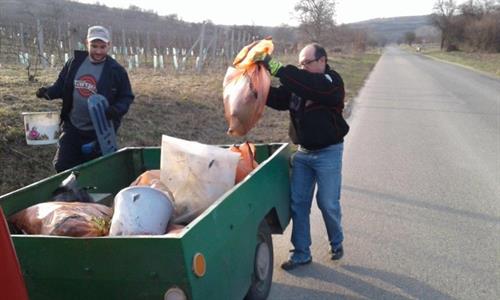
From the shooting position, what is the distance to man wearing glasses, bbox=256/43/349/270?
4.16 m

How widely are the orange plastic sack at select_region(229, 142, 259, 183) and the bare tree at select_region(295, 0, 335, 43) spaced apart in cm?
2903

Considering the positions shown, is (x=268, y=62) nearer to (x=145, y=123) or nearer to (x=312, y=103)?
(x=312, y=103)

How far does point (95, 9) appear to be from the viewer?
75062 millimetres

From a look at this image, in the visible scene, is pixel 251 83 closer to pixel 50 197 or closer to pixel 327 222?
pixel 327 222

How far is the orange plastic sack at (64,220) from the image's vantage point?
2.92 m

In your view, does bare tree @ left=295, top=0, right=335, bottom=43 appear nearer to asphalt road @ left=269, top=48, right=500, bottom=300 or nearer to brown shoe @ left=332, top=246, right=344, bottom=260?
asphalt road @ left=269, top=48, right=500, bottom=300

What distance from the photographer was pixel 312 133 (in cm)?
436

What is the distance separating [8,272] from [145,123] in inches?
311

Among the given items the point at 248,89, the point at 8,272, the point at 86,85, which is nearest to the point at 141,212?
the point at 8,272

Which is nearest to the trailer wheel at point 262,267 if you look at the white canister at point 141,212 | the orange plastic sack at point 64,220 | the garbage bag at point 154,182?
the garbage bag at point 154,182

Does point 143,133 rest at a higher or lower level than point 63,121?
lower

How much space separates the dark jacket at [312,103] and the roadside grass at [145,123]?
3292mm

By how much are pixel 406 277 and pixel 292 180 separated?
1.19m

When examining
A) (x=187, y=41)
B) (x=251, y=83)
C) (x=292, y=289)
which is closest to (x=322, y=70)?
(x=251, y=83)
